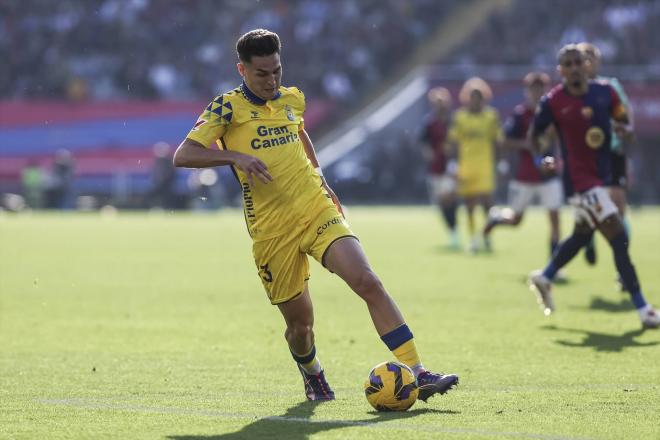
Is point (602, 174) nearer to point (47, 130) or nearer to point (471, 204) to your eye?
point (471, 204)

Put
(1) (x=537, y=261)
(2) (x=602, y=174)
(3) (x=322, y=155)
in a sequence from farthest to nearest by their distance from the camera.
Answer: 1. (3) (x=322, y=155)
2. (1) (x=537, y=261)
3. (2) (x=602, y=174)

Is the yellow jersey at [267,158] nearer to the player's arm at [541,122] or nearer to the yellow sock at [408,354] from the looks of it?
the yellow sock at [408,354]

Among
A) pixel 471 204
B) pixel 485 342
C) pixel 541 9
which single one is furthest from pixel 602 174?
pixel 541 9

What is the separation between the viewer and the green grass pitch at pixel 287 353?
20.9ft

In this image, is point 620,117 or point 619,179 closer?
point 620,117

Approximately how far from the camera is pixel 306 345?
7.29 meters

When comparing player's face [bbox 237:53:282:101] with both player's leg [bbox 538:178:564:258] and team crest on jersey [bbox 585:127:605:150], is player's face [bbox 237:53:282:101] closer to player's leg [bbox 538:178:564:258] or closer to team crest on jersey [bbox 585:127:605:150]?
team crest on jersey [bbox 585:127:605:150]

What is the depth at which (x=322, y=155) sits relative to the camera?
36.5 metres

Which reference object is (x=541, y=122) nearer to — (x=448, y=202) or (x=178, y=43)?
(x=448, y=202)

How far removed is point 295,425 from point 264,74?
75.5 inches

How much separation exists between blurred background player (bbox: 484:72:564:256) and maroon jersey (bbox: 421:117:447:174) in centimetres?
426

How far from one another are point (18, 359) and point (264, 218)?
278 centimetres

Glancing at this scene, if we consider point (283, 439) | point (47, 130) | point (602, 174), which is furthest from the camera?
point (47, 130)

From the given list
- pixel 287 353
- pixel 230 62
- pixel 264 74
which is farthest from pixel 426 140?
pixel 230 62
